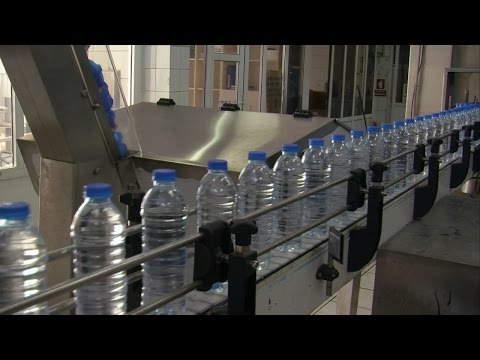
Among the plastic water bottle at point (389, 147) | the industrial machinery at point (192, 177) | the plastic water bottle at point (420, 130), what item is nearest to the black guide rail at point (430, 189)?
the industrial machinery at point (192, 177)

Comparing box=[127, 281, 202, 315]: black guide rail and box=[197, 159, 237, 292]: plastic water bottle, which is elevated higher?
box=[197, 159, 237, 292]: plastic water bottle

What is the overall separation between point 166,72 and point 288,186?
3.46 m

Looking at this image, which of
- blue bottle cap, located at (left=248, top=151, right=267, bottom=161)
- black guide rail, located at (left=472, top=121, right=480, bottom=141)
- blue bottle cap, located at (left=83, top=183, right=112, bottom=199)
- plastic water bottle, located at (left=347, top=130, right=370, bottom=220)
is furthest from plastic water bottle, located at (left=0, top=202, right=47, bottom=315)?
black guide rail, located at (left=472, top=121, right=480, bottom=141)

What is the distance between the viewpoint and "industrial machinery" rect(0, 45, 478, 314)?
0.92m

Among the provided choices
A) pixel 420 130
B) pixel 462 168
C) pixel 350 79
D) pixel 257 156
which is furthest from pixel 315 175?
pixel 350 79

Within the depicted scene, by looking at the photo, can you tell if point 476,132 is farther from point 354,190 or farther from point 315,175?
point 354,190

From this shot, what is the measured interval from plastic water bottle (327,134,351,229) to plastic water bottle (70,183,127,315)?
2.45 feet

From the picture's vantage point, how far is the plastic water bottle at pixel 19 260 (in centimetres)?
84

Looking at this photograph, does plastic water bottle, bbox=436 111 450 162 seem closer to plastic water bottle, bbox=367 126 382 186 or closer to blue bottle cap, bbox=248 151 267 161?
plastic water bottle, bbox=367 126 382 186

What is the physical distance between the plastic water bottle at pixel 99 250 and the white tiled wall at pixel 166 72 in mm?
3911

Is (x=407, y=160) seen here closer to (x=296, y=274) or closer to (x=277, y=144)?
(x=277, y=144)

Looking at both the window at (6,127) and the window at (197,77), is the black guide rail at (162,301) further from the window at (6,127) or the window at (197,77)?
the window at (197,77)
